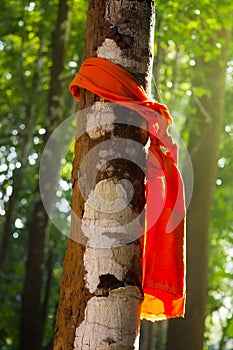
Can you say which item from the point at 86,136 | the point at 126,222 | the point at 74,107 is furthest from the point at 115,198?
the point at 74,107

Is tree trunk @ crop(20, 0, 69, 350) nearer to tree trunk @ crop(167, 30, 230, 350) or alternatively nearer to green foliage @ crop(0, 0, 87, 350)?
green foliage @ crop(0, 0, 87, 350)

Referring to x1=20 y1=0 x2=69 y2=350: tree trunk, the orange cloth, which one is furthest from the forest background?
the orange cloth

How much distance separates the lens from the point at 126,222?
3109 millimetres

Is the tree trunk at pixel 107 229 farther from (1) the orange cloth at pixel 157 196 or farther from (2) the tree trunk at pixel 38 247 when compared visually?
(2) the tree trunk at pixel 38 247

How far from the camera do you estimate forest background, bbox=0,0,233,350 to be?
1131 cm

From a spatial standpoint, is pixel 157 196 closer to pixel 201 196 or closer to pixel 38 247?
pixel 201 196

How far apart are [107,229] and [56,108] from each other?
920 centimetres

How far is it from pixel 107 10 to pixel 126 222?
99 cm

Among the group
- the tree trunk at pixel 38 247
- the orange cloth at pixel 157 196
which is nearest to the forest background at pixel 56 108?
the tree trunk at pixel 38 247

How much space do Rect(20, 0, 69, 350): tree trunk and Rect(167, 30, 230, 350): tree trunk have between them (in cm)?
227

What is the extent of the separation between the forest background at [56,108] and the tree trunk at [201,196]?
37mm

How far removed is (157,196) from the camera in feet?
11.3

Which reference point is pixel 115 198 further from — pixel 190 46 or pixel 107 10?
pixel 190 46

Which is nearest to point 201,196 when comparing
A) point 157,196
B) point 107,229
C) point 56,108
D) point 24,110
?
point 56,108
